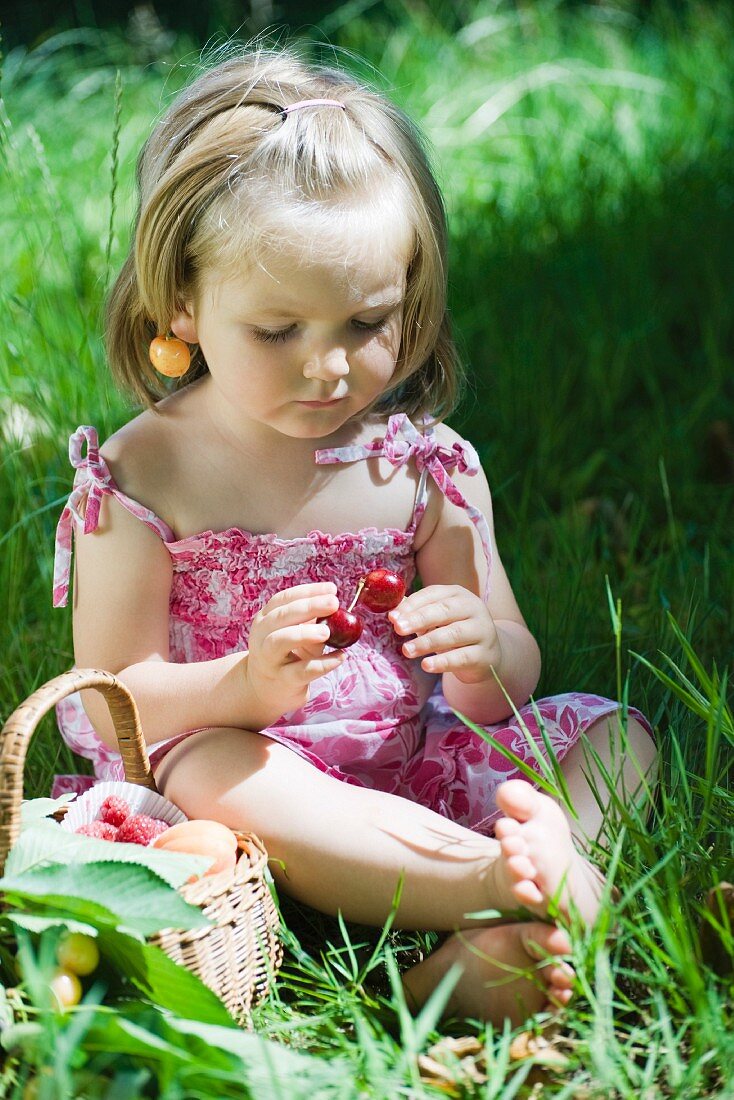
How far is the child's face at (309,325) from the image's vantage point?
147 cm

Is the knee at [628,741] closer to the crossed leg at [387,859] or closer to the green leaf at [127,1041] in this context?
the crossed leg at [387,859]

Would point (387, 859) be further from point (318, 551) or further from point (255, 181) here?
point (255, 181)

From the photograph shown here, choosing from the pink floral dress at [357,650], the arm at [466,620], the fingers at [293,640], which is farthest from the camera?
the pink floral dress at [357,650]

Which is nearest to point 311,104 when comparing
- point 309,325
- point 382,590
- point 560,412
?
point 309,325

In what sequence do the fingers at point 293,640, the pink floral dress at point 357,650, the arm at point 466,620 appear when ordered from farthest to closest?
the pink floral dress at point 357,650
the arm at point 466,620
the fingers at point 293,640

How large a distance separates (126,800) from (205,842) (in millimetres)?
158

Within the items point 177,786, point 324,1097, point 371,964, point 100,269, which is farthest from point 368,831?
point 100,269

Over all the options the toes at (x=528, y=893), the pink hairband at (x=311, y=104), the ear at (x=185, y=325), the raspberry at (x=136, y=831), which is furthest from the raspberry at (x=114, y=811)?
the pink hairband at (x=311, y=104)

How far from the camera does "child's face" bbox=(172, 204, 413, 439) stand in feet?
4.83

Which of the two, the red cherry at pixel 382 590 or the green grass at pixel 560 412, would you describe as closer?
the green grass at pixel 560 412

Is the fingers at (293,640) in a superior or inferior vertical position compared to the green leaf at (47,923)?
superior

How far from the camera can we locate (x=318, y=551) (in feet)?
5.55

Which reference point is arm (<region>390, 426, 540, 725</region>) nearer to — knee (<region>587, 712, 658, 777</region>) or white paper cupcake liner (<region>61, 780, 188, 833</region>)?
knee (<region>587, 712, 658, 777</region>)

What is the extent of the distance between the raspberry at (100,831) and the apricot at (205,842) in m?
0.05
